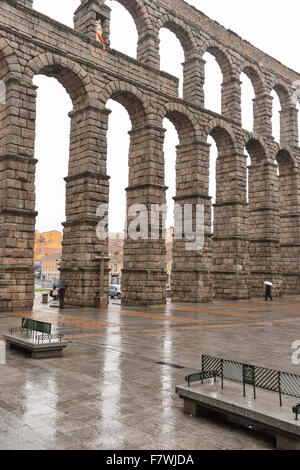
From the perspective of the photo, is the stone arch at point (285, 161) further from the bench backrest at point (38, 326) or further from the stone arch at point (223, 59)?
the bench backrest at point (38, 326)

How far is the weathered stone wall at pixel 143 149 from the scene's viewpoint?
16.8m

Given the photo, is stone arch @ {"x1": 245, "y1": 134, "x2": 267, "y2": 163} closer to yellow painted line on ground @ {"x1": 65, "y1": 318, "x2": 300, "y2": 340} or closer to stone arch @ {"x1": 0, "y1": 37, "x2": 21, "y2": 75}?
yellow painted line on ground @ {"x1": 65, "y1": 318, "x2": 300, "y2": 340}

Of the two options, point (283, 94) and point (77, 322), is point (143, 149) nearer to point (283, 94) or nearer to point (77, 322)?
point (77, 322)

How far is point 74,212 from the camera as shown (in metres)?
19.6

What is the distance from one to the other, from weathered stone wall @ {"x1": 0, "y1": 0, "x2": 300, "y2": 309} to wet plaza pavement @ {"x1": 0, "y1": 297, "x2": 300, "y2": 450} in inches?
283

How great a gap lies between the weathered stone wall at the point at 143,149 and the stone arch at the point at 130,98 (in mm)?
56

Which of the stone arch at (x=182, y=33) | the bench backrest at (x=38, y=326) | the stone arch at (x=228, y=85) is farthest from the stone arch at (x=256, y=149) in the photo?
the bench backrest at (x=38, y=326)

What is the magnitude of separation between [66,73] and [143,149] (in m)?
5.31

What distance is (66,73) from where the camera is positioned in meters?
19.2

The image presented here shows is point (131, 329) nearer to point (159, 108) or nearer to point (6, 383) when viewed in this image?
point (6, 383)

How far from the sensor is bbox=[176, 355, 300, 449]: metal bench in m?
3.91

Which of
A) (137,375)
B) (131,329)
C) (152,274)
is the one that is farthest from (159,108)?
(137,375)

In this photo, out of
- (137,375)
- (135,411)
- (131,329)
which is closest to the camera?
(135,411)
